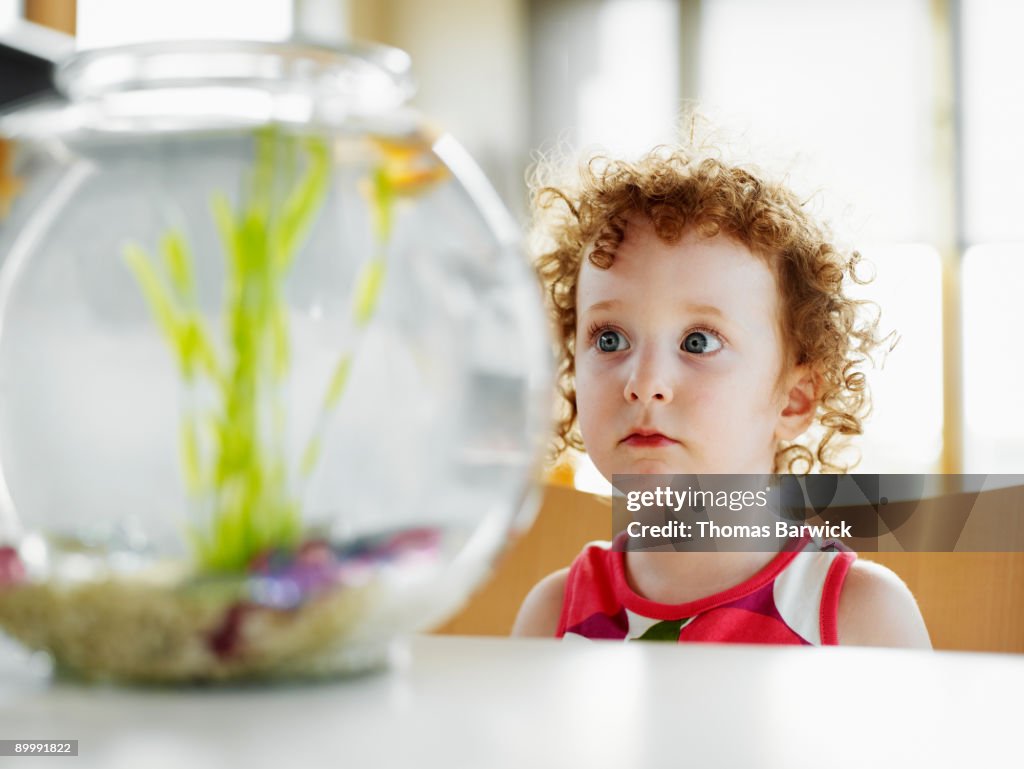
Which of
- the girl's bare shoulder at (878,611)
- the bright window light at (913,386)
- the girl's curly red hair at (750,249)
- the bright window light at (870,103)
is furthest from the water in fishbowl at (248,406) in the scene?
the bright window light at (870,103)

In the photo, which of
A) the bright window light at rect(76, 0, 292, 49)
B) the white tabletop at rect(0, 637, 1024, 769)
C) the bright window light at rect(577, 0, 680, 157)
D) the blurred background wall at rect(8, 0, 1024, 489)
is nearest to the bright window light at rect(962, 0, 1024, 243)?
the blurred background wall at rect(8, 0, 1024, 489)

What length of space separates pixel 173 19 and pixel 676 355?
5.52ft

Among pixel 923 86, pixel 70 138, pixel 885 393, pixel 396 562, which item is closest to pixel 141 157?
pixel 70 138

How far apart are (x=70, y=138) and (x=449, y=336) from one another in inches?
5.7

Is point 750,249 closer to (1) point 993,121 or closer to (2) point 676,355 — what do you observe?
(2) point 676,355

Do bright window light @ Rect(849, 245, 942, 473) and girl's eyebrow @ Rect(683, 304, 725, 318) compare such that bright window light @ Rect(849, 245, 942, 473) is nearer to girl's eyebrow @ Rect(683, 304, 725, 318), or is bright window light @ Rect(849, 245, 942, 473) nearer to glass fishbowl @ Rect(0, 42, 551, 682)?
girl's eyebrow @ Rect(683, 304, 725, 318)

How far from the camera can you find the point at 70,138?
358mm

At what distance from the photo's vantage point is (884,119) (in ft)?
11.1

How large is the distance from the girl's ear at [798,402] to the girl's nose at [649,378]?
0.63ft

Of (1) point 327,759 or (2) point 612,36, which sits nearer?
(1) point 327,759

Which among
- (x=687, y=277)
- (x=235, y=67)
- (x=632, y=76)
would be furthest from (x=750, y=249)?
(x=632, y=76)

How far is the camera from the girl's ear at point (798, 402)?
122cm

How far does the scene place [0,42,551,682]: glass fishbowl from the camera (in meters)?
0.31

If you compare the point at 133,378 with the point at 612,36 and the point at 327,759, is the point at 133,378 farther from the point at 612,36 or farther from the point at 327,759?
the point at 612,36
